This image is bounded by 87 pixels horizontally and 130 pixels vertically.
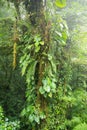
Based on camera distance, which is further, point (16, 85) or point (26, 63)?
point (16, 85)

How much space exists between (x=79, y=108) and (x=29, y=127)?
164cm

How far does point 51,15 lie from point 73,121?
282cm

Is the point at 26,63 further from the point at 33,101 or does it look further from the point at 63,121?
the point at 63,121

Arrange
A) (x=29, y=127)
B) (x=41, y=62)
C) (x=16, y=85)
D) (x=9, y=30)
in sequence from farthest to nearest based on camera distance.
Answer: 1. (x=16, y=85)
2. (x=9, y=30)
3. (x=29, y=127)
4. (x=41, y=62)

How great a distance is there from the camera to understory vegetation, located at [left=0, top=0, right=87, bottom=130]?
488 cm

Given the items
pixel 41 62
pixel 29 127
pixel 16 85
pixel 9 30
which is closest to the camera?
pixel 41 62

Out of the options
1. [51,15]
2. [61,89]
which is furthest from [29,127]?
[51,15]

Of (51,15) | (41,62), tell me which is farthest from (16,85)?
(51,15)

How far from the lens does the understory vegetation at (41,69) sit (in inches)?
192

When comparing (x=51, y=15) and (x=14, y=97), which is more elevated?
(x=51, y=15)

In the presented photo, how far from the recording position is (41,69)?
16.0 ft

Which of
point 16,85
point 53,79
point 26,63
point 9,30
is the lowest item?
point 16,85

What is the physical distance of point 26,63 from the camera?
16.1ft

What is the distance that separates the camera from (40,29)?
4.94 meters
